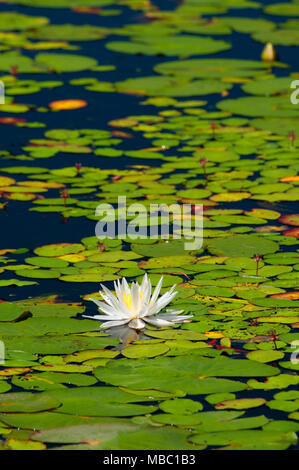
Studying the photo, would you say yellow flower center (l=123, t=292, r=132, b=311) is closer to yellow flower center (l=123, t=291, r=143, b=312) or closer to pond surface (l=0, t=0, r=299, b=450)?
yellow flower center (l=123, t=291, r=143, b=312)

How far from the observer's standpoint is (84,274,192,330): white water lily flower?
419cm

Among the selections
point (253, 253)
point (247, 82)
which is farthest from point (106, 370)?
point (247, 82)

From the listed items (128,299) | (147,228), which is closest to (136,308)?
(128,299)

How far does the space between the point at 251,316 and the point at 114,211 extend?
1.75 metres

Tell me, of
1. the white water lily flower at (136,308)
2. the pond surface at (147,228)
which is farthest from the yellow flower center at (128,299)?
the pond surface at (147,228)

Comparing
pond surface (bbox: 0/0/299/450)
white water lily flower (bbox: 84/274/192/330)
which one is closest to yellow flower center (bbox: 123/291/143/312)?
white water lily flower (bbox: 84/274/192/330)

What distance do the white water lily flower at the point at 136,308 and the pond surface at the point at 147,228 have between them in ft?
0.15

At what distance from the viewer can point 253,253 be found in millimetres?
4996

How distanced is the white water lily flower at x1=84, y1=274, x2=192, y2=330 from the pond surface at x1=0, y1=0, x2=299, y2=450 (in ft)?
0.15

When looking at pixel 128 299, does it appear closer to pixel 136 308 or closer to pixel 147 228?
pixel 136 308

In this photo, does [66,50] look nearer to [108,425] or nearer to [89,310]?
[89,310]

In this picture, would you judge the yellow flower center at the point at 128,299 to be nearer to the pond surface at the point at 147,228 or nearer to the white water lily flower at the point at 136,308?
the white water lily flower at the point at 136,308

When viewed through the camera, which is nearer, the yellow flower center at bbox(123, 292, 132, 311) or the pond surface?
the pond surface

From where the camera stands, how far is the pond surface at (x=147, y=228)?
3.43 metres
